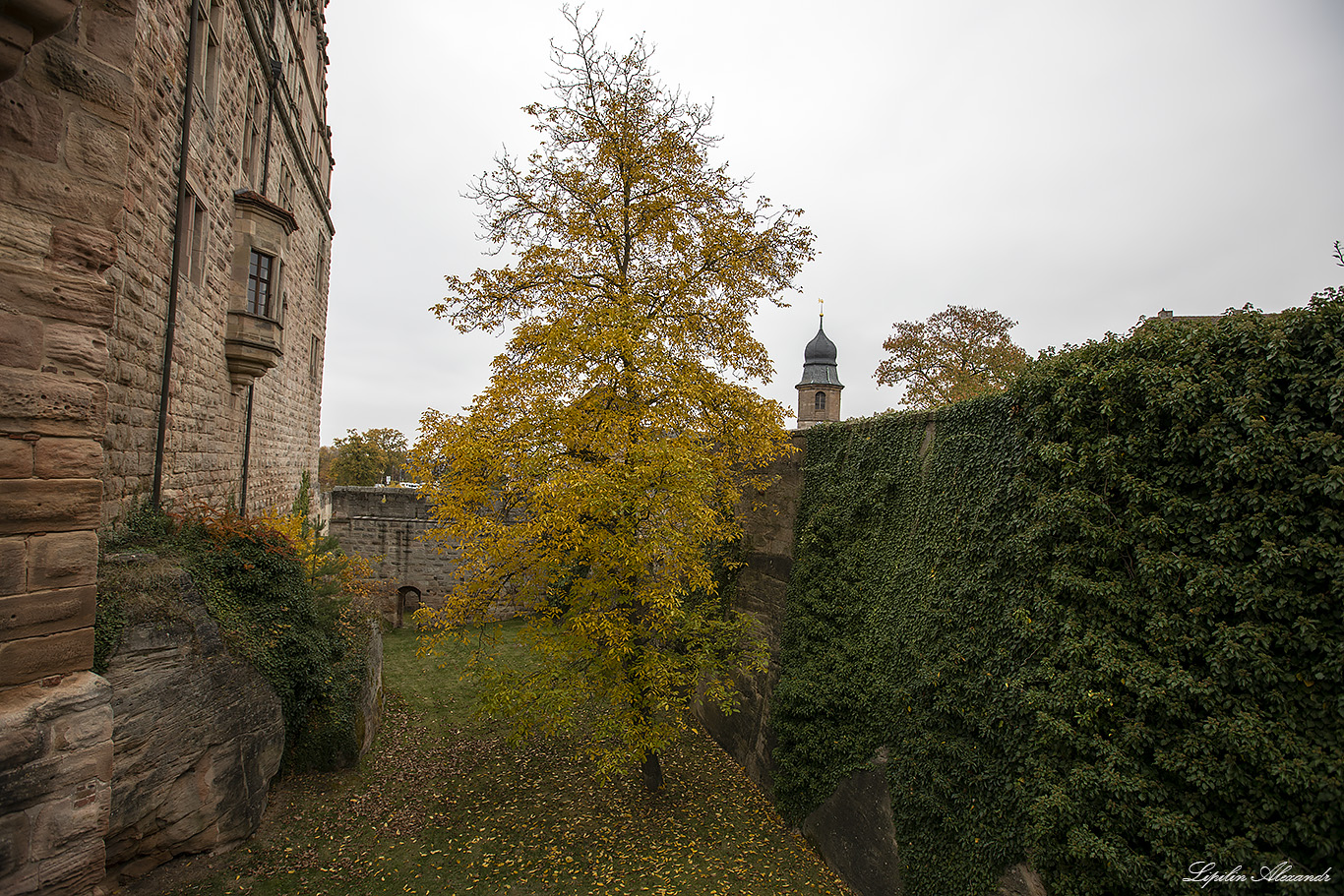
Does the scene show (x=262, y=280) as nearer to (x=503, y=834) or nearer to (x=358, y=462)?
(x=503, y=834)

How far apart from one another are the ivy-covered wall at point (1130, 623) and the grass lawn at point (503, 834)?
262cm

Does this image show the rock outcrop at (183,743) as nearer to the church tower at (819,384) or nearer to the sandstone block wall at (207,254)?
the sandstone block wall at (207,254)

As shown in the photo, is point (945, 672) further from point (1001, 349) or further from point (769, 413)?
point (1001, 349)

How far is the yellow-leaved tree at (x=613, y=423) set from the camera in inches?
314

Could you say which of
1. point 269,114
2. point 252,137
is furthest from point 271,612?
point 269,114

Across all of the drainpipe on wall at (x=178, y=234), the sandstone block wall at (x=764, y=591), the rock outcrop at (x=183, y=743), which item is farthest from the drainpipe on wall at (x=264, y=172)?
the sandstone block wall at (x=764, y=591)

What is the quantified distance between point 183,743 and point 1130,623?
9.10 meters

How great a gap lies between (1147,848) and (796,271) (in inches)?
315

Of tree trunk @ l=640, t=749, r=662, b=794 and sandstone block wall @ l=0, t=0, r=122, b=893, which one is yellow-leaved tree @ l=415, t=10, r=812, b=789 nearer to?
tree trunk @ l=640, t=749, r=662, b=794

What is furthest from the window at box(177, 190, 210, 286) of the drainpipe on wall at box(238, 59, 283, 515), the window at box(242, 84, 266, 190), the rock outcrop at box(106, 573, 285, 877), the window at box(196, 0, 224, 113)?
the rock outcrop at box(106, 573, 285, 877)

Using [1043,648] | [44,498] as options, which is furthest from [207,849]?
[1043,648]

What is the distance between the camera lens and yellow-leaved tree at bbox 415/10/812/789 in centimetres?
798

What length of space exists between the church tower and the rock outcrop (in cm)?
4472

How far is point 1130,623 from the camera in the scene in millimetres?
5090
